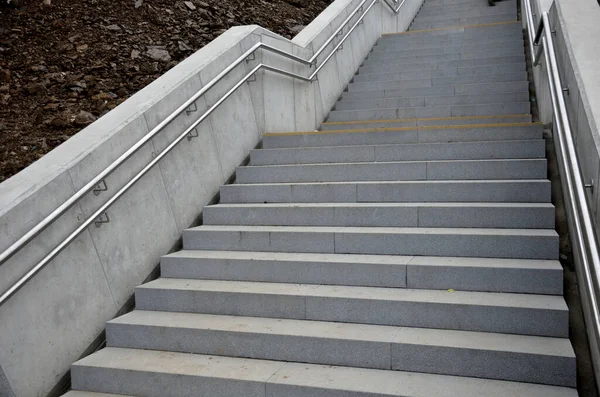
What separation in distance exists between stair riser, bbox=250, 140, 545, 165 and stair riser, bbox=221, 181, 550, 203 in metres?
0.63

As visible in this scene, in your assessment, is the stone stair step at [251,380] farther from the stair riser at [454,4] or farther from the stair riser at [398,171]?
the stair riser at [454,4]

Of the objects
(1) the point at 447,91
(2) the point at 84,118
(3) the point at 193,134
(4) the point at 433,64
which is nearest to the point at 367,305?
(3) the point at 193,134

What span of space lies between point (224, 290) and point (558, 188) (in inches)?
102

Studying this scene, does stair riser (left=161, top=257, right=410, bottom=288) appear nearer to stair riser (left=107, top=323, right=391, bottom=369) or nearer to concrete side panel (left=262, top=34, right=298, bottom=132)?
stair riser (left=107, top=323, right=391, bottom=369)

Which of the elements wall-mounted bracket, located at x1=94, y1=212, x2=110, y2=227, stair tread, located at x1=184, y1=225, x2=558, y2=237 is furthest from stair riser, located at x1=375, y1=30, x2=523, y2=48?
wall-mounted bracket, located at x1=94, y1=212, x2=110, y2=227

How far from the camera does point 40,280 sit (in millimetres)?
3873

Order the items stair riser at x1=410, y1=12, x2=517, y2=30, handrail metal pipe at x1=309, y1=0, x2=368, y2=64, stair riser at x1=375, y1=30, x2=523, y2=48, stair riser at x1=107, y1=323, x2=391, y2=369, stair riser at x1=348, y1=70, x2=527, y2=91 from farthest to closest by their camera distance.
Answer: stair riser at x1=410, y1=12, x2=517, y2=30 → stair riser at x1=375, y1=30, x2=523, y2=48 → stair riser at x1=348, y1=70, x2=527, y2=91 → handrail metal pipe at x1=309, y1=0, x2=368, y2=64 → stair riser at x1=107, y1=323, x2=391, y2=369

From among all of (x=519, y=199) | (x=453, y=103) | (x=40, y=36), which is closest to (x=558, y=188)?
(x=519, y=199)

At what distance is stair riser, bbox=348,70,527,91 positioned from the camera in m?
8.01

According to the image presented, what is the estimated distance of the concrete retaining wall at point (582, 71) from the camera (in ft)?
10.2

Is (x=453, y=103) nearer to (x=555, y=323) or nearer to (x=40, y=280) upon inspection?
(x=555, y=323)

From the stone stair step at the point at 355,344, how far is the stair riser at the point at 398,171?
1777 millimetres

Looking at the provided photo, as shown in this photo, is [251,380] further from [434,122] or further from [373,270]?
[434,122]

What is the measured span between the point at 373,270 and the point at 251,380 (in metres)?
1.18
